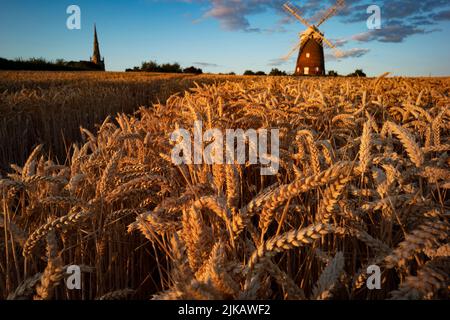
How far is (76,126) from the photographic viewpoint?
6527 millimetres

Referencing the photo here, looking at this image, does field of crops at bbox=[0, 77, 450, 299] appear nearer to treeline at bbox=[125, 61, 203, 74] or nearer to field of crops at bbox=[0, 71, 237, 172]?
field of crops at bbox=[0, 71, 237, 172]

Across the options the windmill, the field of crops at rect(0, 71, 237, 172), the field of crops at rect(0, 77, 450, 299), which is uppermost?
the windmill

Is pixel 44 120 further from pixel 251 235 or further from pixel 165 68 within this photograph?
pixel 165 68

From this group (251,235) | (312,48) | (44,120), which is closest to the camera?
(251,235)

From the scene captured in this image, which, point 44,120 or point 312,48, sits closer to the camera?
point 44,120

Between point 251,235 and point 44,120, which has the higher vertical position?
point 44,120

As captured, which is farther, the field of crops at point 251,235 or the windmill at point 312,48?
the windmill at point 312,48

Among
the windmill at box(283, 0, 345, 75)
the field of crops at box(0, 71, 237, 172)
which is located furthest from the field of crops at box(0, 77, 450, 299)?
the windmill at box(283, 0, 345, 75)

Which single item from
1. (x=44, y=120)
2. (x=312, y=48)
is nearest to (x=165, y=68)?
(x=312, y=48)

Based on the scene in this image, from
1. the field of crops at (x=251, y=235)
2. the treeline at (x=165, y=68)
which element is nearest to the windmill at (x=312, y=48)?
the treeline at (x=165, y=68)

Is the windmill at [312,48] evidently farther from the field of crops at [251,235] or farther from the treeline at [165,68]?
the field of crops at [251,235]
